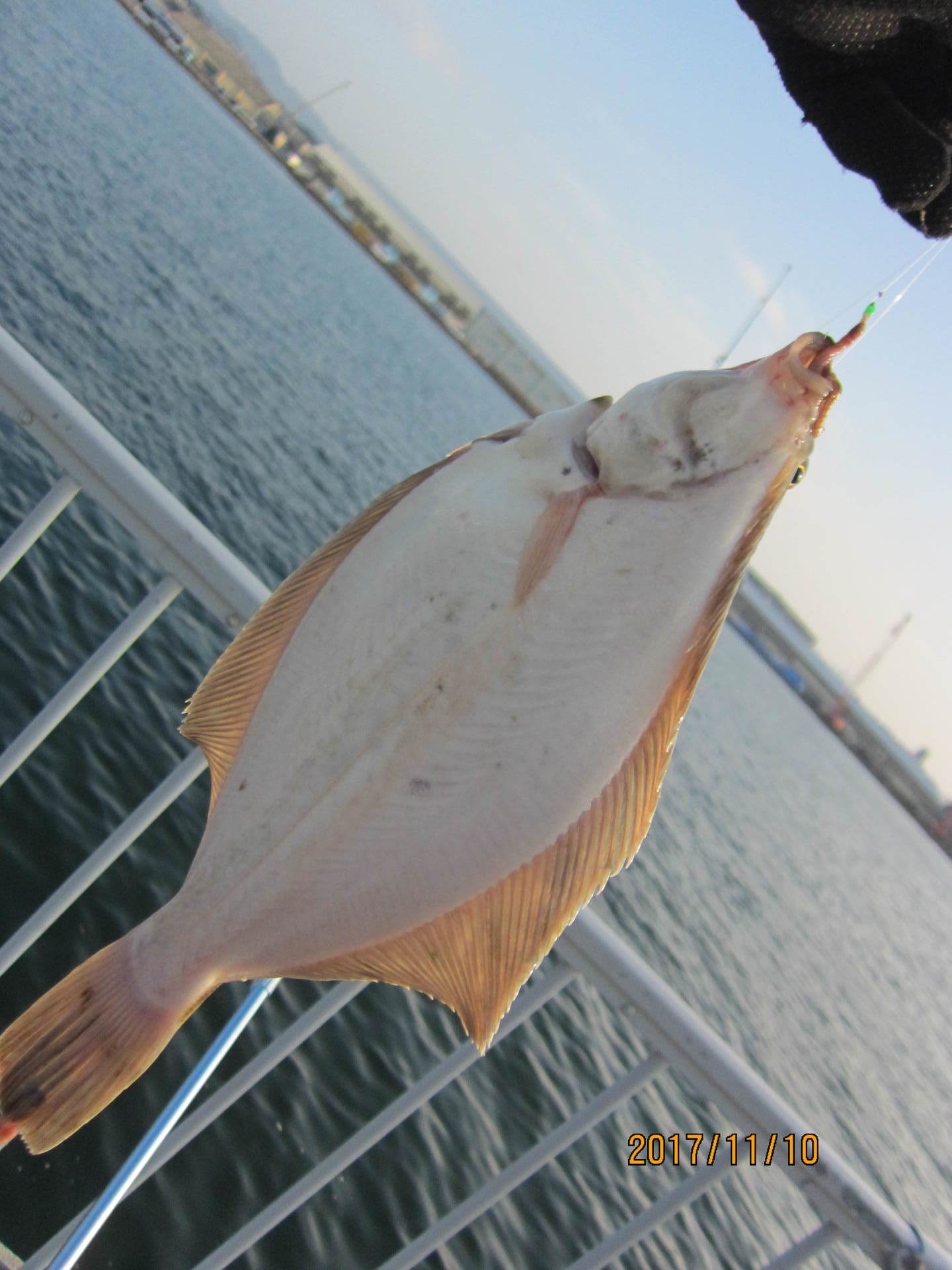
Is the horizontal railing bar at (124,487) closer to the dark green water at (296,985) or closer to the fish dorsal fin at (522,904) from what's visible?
the fish dorsal fin at (522,904)

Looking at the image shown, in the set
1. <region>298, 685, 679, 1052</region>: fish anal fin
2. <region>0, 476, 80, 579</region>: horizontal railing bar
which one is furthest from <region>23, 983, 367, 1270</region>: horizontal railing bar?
<region>0, 476, 80, 579</region>: horizontal railing bar

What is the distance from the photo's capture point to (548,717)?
1.56m

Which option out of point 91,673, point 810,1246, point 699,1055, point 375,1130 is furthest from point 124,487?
point 810,1246

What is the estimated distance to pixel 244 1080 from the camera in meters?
2.04

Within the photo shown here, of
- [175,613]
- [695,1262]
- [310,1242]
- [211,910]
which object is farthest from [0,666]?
[695,1262]

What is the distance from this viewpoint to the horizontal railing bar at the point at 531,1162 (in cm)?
195

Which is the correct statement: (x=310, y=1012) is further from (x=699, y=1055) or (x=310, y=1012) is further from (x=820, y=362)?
(x=820, y=362)

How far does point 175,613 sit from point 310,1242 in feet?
24.3

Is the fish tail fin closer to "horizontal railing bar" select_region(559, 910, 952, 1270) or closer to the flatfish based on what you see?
the flatfish

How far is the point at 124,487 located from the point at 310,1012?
1303 millimetres

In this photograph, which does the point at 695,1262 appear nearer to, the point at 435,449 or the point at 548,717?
the point at 548,717

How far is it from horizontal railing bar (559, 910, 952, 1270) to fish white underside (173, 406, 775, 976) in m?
0.50

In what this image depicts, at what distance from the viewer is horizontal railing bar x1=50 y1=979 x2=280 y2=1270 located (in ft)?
5.98

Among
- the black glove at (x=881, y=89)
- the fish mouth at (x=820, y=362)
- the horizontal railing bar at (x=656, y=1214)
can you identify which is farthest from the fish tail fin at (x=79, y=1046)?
the black glove at (x=881, y=89)
